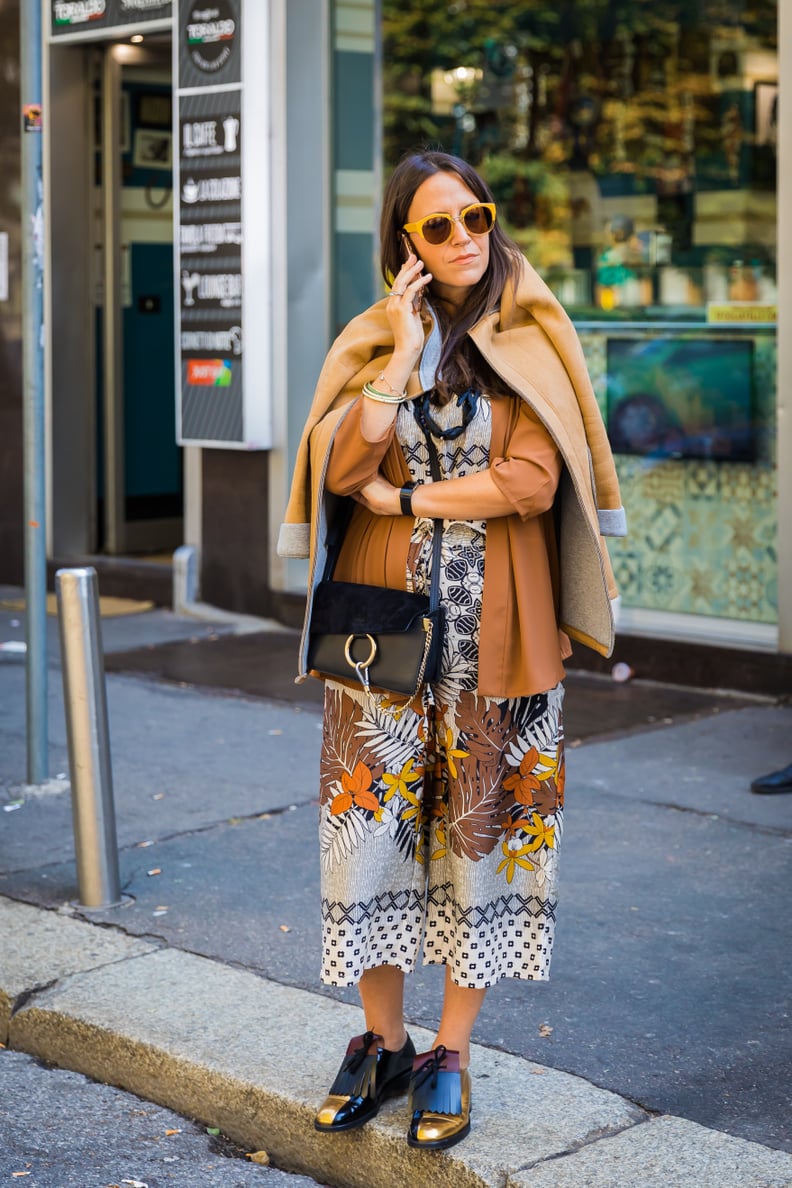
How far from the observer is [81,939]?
188 inches

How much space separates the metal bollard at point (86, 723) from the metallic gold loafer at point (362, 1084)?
4.85 feet

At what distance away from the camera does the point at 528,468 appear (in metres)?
3.41

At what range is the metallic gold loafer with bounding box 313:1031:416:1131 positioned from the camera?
3.63 m

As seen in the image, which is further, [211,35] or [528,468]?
[211,35]

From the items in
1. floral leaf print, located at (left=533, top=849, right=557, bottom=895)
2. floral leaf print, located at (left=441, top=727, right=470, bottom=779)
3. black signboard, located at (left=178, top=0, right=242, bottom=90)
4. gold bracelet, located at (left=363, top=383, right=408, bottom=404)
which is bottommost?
floral leaf print, located at (left=533, top=849, right=557, bottom=895)

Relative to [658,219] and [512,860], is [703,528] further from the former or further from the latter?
[512,860]

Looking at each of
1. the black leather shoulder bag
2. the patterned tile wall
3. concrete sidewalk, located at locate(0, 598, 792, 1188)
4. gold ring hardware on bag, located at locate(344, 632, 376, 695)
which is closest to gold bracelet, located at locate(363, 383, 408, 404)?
the black leather shoulder bag

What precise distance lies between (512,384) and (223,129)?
6.28m

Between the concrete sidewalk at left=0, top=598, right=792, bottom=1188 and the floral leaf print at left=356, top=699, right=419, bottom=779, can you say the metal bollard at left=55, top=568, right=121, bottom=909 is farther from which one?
the floral leaf print at left=356, top=699, right=419, bottom=779

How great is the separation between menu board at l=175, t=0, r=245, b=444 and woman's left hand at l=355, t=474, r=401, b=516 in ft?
19.3

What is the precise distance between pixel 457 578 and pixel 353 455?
0.32 m

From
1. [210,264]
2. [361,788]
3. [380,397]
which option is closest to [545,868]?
[361,788]

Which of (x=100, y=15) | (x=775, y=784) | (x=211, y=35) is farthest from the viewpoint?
(x=100, y=15)

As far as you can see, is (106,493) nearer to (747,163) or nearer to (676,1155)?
(747,163)
